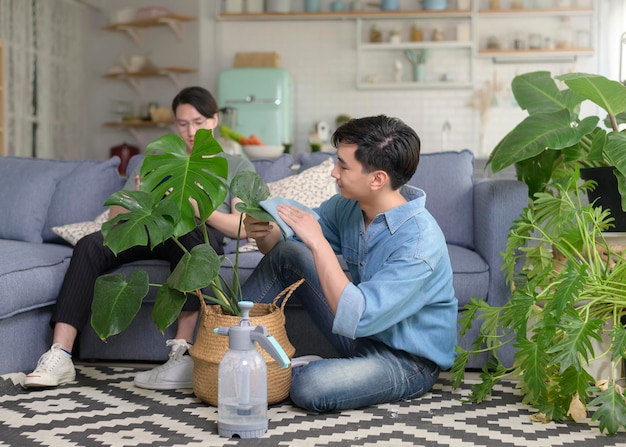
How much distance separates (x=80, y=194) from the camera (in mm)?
3840

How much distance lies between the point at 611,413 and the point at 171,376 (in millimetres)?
1400

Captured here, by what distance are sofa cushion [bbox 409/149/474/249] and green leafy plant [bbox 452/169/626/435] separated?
0.48 metres

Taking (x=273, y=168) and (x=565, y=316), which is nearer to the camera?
(x=565, y=316)

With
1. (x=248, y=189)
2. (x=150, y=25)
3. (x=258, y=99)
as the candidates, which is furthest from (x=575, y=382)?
(x=150, y=25)

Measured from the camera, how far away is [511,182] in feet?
10.9

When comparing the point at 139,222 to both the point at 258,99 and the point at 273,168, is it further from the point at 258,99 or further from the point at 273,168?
the point at 258,99

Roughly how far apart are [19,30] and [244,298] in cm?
528

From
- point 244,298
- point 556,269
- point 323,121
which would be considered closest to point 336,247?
point 244,298

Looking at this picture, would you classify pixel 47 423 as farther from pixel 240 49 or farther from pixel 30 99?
pixel 240 49

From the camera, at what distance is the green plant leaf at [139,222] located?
242 cm

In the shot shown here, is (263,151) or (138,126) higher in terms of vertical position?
(138,126)

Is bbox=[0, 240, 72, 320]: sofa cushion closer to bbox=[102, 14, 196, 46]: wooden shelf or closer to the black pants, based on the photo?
the black pants

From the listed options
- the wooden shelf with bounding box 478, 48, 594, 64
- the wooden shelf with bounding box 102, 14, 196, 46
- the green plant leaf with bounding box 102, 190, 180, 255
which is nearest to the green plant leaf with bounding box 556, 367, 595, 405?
the green plant leaf with bounding box 102, 190, 180, 255

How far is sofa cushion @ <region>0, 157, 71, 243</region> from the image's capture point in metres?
3.72
